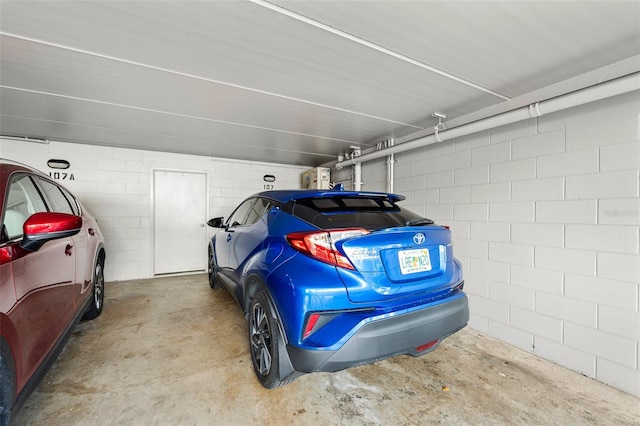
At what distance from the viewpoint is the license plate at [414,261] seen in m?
1.47

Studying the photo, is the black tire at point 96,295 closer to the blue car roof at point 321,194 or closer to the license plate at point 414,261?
the blue car roof at point 321,194

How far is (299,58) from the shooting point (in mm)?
1880

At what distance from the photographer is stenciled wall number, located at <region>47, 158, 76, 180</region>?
13.3 ft

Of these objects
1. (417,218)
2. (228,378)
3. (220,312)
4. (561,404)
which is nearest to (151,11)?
(417,218)

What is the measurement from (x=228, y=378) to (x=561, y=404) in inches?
93.9

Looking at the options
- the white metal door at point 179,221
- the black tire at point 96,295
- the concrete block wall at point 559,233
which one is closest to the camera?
the concrete block wall at point 559,233

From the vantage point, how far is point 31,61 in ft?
6.28

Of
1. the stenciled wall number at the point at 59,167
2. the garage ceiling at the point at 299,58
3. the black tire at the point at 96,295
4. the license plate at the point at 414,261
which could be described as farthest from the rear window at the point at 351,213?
the stenciled wall number at the point at 59,167

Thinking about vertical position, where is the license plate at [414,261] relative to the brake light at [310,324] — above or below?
above

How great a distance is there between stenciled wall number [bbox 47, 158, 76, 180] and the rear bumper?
16.6 feet

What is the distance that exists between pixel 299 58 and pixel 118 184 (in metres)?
4.40

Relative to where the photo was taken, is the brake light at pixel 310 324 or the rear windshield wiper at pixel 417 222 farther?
the rear windshield wiper at pixel 417 222

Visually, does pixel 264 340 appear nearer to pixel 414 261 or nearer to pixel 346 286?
pixel 346 286

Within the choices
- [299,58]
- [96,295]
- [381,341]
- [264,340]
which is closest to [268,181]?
[96,295]
